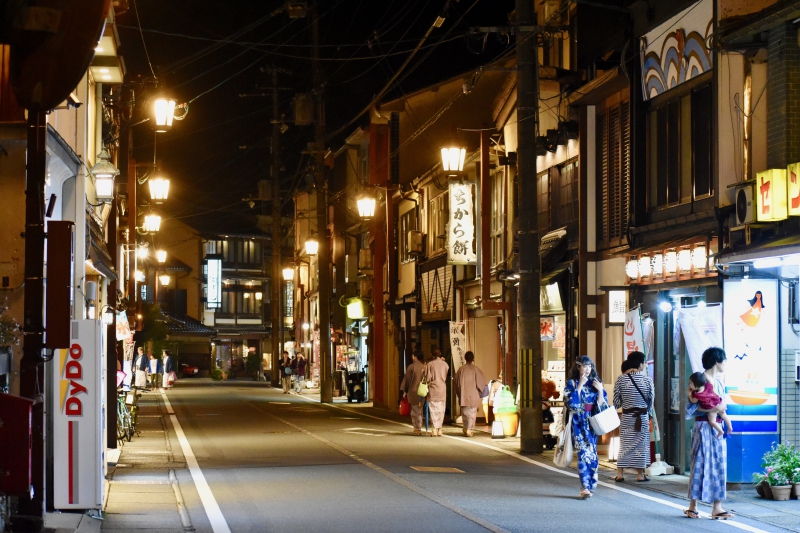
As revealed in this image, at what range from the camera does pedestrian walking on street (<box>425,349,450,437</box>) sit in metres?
26.8

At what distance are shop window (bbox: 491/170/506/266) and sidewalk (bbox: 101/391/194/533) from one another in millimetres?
10348

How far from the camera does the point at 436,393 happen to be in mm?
26859

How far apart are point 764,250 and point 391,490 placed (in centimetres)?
611

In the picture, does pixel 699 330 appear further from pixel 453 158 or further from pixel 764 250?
pixel 453 158

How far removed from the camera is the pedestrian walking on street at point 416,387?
27.4m

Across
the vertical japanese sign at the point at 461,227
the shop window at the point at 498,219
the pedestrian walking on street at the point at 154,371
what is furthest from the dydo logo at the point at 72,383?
the pedestrian walking on street at the point at 154,371

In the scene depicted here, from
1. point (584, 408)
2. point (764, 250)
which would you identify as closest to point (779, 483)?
point (584, 408)

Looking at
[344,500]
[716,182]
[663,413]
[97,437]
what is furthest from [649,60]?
[97,437]

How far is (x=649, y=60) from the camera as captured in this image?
821 inches

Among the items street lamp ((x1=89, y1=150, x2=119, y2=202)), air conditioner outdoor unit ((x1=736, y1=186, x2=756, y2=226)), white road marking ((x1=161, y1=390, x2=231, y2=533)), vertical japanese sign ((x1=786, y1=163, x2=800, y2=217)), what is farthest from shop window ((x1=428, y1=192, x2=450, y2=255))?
vertical japanese sign ((x1=786, y1=163, x2=800, y2=217))

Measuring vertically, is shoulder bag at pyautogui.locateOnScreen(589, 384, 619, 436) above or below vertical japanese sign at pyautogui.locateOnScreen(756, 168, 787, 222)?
below

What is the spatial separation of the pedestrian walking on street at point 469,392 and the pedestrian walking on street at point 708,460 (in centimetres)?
1281

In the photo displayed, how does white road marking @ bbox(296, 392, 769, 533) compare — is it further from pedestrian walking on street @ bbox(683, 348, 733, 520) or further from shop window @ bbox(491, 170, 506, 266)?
shop window @ bbox(491, 170, 506, 266)

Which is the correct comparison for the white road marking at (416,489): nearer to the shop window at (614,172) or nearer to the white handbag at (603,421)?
the white handbag at (603,421)
